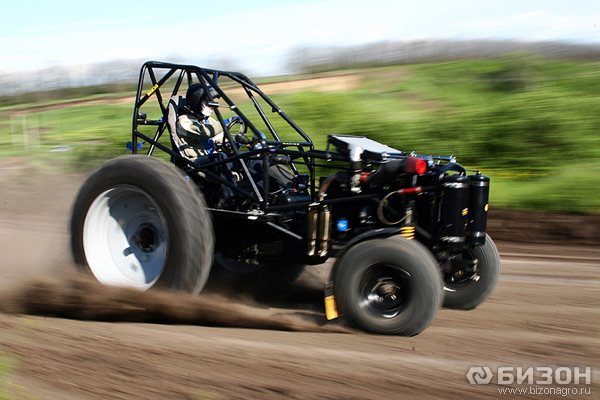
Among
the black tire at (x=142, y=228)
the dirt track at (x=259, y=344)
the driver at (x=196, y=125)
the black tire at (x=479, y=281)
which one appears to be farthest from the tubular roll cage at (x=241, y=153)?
the dirt track at (x=259, y=344)

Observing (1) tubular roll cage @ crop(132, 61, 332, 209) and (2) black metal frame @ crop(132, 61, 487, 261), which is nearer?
(2) black metal frame @ crop(132, 61, 487, 261)

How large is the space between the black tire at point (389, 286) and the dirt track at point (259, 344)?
0.12 m

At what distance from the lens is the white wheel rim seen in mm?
4820

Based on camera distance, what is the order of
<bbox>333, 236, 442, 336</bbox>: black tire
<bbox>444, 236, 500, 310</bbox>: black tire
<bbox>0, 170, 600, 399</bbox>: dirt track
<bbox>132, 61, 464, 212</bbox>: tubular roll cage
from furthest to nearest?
<bbox>444, 236, 500, 310</bbox>: black tire → <bbox>132, 61, 464, 212</bbox>: tubular roll cage → <bbox>333, 236, 442, 336</bbox>: black tire → <bbox>0, 170, 600, 399</bbox>: dirt track

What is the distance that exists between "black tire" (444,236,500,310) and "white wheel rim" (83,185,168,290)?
7.41 ft

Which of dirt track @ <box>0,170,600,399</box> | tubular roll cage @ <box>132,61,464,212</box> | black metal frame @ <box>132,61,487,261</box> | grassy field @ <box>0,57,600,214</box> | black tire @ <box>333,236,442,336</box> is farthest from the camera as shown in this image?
grassy field @ <box>0,57,600,214</box>

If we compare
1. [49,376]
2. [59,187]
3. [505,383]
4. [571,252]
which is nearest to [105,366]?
[49,376]

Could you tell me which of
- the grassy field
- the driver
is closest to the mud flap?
the driver

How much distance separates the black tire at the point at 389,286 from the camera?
156 inches

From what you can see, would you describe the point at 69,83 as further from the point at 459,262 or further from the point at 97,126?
the point at 459,262

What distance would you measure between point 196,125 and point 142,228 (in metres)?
0.96

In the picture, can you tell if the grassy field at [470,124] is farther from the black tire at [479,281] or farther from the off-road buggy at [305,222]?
the off-road buggy at [305,222]

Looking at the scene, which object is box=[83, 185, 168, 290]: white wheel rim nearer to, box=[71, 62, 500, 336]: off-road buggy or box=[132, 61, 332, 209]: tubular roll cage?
box=[71, 62, 500, 336]: off-road buggy

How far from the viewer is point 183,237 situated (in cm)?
435
